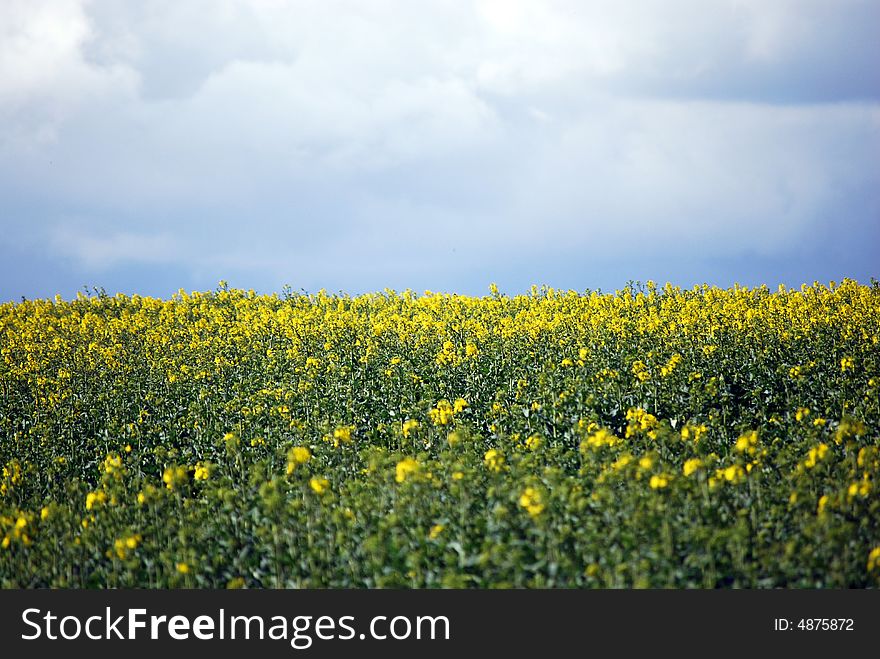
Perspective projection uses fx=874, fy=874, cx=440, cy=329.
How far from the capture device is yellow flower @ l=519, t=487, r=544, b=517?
211 inches

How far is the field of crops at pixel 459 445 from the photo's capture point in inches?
222

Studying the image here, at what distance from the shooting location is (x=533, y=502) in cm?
552

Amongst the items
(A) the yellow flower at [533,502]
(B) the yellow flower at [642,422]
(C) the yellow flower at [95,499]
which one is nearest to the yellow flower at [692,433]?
(B) the yellow flower at [642,422]

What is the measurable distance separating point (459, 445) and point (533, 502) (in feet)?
8.78

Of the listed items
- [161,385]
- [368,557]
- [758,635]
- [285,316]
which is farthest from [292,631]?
[285,316]

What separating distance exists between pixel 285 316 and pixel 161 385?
13.6ft

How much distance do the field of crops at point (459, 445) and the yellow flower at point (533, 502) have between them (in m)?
0.01

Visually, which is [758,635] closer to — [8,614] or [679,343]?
[8,614]

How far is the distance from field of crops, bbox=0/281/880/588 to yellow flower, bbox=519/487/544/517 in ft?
0.05

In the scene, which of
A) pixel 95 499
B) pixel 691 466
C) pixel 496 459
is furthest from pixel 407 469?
pixel 95 499

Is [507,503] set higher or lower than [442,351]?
lower

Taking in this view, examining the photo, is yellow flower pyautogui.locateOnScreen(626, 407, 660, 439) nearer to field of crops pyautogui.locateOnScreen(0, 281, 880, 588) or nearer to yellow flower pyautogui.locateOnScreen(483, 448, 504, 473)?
field of crops pyautogui.locateOnScreen(0, 281, 880, 588)

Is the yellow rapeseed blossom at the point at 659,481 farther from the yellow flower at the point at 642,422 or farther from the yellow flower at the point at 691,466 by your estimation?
the yellow flower at the point at 642,422

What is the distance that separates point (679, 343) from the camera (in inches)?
443
